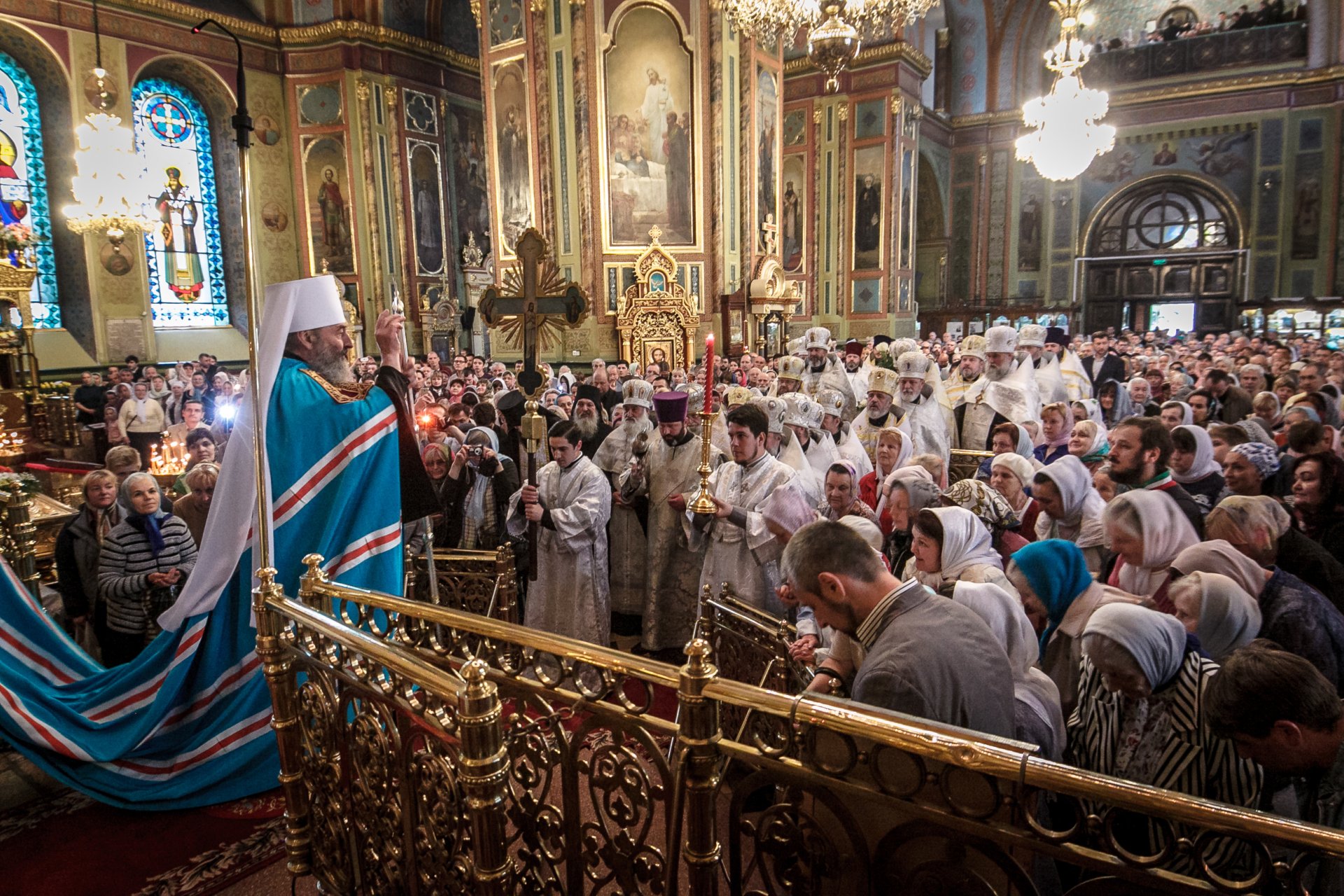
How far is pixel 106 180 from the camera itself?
11.7 m

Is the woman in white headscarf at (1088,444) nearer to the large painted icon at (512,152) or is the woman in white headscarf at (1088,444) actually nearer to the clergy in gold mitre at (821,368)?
the clergy in gold mitre at (821,368)

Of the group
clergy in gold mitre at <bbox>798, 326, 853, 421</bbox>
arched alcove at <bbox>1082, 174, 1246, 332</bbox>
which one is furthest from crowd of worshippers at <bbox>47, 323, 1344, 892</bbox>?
arched alcove at <bbox>1082, 174, 1246, 332</bbox>

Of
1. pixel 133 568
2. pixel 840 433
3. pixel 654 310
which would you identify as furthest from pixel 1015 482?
pixel 654 310

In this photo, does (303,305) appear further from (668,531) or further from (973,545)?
(973,545)

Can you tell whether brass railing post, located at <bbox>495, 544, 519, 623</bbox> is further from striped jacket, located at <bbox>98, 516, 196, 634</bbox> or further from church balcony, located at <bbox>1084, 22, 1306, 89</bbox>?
church balcony, located at <bbox>1084, 22, 1306, 89</bbox>

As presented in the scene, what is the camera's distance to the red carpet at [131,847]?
3068mm

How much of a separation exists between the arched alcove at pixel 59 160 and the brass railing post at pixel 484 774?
16.9 meters

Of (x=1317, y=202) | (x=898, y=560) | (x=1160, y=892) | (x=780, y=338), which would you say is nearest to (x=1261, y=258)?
(x=1317, y=202)

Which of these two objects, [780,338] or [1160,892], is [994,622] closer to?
[1160,892]

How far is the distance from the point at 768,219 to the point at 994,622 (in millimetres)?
14476

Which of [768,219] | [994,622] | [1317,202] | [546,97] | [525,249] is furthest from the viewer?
[1317,202]

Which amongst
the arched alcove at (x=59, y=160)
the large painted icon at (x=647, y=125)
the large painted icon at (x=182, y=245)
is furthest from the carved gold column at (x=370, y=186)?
the large painted icon at (x=647, y=125)

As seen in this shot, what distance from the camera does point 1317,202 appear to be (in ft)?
73.6

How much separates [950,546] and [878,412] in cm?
389
